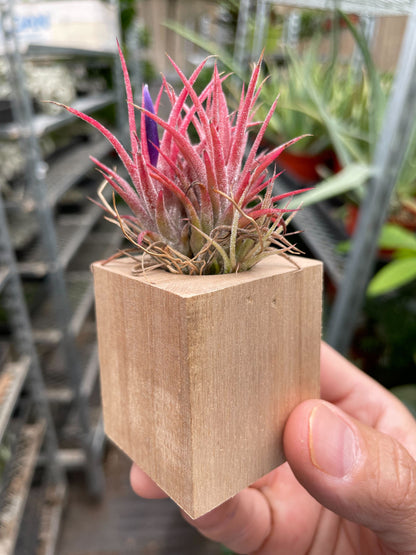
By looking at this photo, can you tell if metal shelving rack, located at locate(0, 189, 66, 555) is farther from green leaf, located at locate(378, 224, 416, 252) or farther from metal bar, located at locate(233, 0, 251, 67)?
green leaf, located at locate(378, 224, 416, 252)

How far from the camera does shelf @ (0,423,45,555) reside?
72 centimetres

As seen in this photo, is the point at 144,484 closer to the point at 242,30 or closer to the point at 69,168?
the point at 242,30

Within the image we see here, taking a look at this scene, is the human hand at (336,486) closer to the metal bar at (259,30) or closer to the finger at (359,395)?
the finger at (359,395)

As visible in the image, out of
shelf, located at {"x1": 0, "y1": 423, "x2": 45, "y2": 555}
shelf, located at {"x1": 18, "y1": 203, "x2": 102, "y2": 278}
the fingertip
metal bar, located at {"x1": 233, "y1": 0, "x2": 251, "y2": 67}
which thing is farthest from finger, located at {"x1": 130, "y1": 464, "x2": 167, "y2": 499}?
shelf, located at {"x1": 18, "y1": 203, "x2": 102, "y2": 278}

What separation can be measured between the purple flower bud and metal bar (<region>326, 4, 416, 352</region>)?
0.90 ft

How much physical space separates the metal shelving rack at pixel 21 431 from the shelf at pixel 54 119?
0.13m

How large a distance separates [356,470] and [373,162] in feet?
1.06

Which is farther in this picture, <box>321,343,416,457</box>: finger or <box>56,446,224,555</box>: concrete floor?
<box>56,446,224,555</box>: concrete floor

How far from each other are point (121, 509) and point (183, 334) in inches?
43.7

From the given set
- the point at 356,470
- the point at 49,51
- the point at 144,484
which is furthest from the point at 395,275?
the point at 49,51

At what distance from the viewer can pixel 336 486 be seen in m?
0.26

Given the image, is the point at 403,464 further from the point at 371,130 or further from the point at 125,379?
the point at 371,130

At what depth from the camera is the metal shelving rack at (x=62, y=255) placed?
2.48 ft

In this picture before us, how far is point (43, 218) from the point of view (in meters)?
0.82
